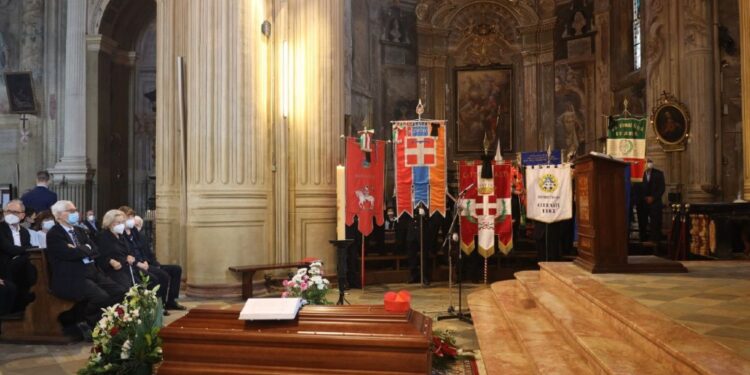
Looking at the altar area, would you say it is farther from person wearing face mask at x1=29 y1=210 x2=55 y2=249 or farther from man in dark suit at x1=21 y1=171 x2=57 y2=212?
man in dark suit at x1=21 y1=171 x2=57 y2=212

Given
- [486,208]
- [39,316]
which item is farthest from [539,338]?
[39,316]

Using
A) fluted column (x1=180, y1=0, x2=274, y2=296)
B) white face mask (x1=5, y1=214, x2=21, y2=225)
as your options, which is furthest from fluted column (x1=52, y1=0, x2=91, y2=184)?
white face mask (x1=5, y1=214, x2=21, y2=225)

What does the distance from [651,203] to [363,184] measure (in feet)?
17.7

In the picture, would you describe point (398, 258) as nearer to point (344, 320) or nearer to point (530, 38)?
point (344, 320)

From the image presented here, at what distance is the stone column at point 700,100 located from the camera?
12461mm

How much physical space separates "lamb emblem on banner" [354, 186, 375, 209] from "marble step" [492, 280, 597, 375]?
3.25 m

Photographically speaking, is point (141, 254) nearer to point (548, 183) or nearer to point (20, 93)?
point (548, 183)

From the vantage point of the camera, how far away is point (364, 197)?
33.0 feet

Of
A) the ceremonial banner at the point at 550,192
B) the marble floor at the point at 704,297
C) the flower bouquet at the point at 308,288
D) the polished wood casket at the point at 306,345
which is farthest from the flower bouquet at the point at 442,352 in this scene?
the ceremonial banner at the point at 550,192

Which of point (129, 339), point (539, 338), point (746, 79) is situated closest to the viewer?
point (129, 339)

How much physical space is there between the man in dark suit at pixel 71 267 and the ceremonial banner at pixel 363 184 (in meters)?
4.14

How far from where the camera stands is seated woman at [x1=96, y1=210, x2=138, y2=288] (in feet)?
23.9

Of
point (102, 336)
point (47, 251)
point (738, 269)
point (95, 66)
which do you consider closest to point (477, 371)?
point (102, 336)

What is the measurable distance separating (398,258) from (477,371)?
6042 millimetres
